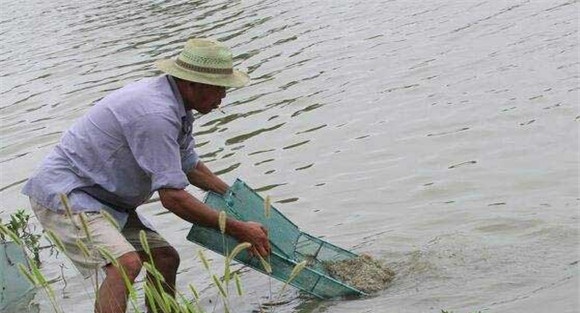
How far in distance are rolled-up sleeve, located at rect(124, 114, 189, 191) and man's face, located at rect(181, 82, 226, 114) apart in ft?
0.74

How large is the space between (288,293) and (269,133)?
12.7 feet

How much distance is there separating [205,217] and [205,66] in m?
0.79

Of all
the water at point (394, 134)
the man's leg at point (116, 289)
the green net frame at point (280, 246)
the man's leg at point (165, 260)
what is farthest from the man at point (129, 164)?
the water at point (394, 134)

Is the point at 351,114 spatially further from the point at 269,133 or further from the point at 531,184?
the point at 531,184

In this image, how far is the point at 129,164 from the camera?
15.9 feet

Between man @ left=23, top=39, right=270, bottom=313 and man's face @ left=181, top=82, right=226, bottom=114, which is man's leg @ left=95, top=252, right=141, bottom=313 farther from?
man's face @ left=181, top=82, right=226, bottom=114

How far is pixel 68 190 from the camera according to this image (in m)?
4.82

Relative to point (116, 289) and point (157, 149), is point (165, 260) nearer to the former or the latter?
point (116, 289)

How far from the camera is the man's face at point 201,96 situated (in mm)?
4809

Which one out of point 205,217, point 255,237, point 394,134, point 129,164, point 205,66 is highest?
point 205,66

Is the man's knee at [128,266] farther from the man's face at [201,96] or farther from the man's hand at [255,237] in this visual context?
the man's face at [201,96]

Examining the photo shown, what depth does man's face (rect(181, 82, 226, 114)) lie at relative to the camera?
4809 mm

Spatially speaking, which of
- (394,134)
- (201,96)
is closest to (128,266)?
(201,96)

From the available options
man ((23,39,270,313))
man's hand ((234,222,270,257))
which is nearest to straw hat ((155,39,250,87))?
man ((23,39,270,313))
